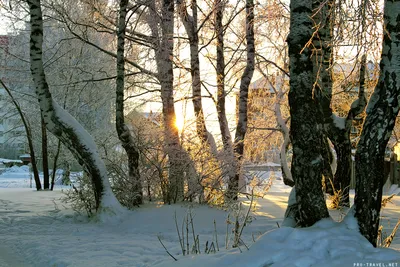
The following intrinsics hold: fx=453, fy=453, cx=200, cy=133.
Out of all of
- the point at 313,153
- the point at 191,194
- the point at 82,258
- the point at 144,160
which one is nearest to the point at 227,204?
the point at 191,194

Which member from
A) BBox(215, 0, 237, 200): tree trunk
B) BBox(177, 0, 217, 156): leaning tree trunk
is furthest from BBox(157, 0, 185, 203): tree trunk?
BBox(215, 0, 237, 200): tree trunk

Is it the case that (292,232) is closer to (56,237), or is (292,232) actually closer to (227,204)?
(56,237)

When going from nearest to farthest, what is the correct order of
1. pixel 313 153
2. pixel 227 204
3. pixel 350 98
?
pixel 313 153, pixel 227 204, pixel 350 98

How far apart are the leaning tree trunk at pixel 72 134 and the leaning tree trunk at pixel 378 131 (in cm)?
563

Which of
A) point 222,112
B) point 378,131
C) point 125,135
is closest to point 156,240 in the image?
point 125,135

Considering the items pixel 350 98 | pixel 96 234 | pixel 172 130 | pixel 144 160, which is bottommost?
pixel 96 234

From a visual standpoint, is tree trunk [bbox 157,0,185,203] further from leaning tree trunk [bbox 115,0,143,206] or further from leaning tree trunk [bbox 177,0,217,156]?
leaning tree trunk [bbox 177,0,217,156]

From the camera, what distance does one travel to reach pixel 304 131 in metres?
4.98

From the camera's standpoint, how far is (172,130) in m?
10.4

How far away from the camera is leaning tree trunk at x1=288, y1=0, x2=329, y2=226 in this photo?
492 cm

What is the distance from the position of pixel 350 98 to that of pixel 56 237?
14050 millimetres

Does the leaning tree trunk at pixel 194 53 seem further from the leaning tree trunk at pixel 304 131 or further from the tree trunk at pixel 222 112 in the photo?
A: the leaning tree trunk at pixel 304 131

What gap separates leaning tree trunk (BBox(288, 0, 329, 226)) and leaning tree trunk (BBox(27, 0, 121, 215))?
16.7 feet

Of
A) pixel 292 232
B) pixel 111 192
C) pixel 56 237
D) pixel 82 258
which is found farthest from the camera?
pixel 111 192
